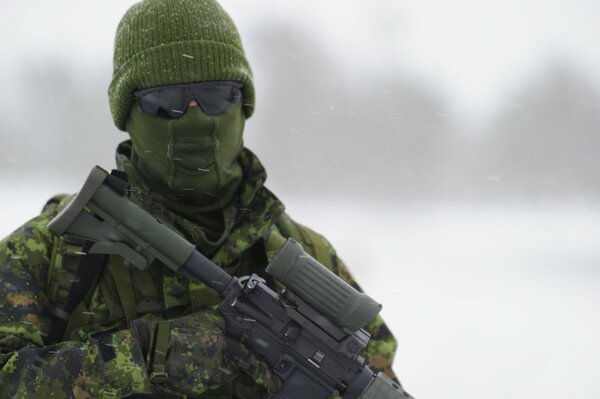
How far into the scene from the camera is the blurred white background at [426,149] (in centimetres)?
738

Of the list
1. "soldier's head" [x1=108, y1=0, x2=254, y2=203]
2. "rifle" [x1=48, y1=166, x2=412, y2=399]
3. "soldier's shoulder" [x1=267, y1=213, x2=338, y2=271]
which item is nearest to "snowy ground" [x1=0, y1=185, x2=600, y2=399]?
"soldier's shoulder" [x1=267, y1=213, x2=338, y2=271]

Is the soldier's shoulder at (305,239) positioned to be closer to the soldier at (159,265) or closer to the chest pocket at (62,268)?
the soldier at (159,265)

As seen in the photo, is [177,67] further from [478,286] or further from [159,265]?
[478,286]

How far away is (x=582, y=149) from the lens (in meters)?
18.1

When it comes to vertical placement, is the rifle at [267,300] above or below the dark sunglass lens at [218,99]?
below

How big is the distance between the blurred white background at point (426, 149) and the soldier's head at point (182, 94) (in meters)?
3.22

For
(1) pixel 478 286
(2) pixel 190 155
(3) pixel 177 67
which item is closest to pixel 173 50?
(3) pixel 177 67

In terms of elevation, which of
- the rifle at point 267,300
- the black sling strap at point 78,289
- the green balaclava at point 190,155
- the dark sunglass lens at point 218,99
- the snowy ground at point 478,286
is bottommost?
the black sling strap at point 78,289

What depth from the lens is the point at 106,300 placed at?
2.60 meters

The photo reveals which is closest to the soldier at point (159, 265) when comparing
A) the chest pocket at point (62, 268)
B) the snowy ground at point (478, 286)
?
the chest pocket at point (62, 268)

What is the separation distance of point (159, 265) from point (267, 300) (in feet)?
1.32

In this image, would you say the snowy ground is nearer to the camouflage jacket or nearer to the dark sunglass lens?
the camouflage jacket

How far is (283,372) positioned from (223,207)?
0.60m

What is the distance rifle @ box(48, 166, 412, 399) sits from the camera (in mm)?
2441
